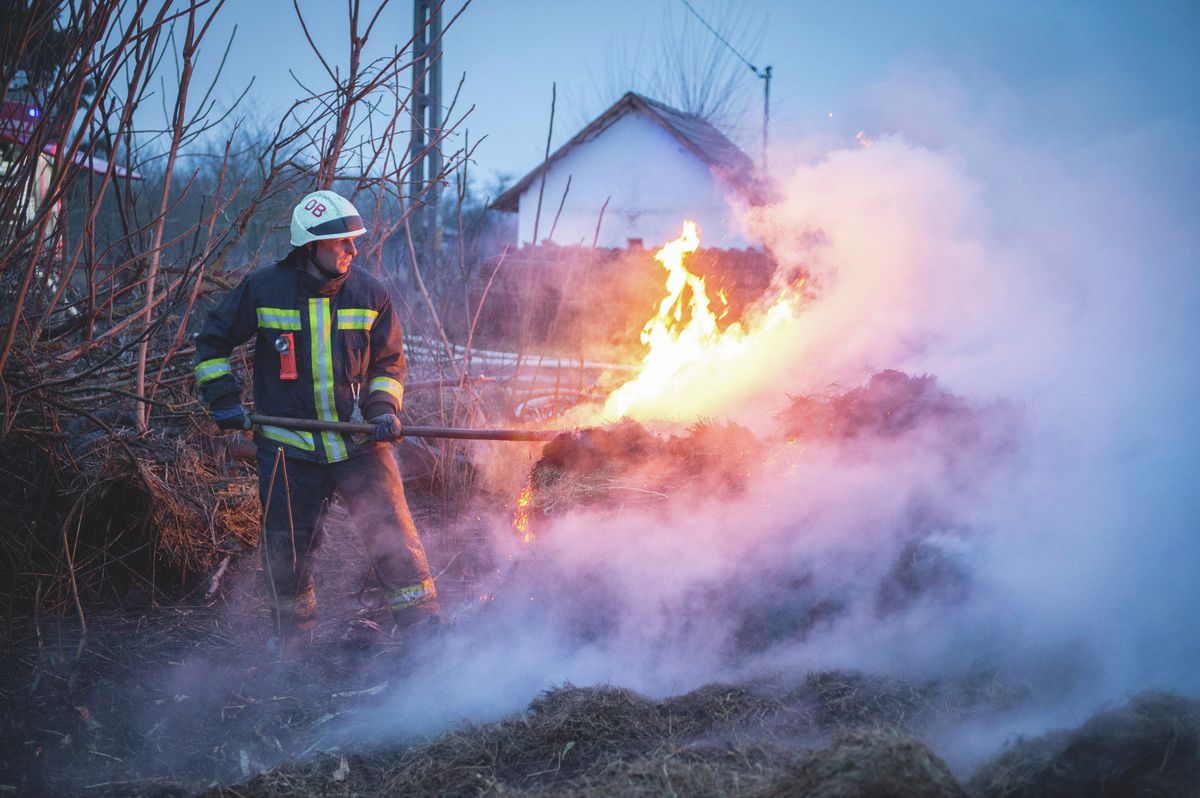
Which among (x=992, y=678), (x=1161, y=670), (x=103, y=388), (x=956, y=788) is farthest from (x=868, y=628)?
(x=103, y=388)

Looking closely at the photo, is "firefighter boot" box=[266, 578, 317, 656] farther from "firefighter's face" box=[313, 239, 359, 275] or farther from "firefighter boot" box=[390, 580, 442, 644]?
"firefighter's face" box=[313, 239, 359, 275]

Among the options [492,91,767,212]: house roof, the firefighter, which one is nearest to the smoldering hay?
the firefighter

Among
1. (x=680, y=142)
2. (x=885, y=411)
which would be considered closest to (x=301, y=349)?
(x=885, y=411)

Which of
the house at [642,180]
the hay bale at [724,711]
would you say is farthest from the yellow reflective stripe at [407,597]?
the house at [642,180]

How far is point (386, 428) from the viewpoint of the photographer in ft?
14.1

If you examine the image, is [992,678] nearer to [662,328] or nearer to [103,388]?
[662,328]

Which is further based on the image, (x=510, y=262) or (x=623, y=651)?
(x=510, y=262)

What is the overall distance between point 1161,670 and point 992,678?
2.07 ft

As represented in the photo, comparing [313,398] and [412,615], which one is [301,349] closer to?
[313,398]

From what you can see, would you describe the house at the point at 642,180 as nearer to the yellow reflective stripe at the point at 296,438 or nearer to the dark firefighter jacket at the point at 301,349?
the dark firefighter jacket at the point at 301,349

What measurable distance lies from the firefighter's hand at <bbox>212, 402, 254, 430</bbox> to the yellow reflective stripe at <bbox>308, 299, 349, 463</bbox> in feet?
1.17

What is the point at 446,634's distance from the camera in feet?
14.6

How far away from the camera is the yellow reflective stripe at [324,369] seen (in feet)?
14.1

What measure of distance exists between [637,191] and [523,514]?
17.7 metres
